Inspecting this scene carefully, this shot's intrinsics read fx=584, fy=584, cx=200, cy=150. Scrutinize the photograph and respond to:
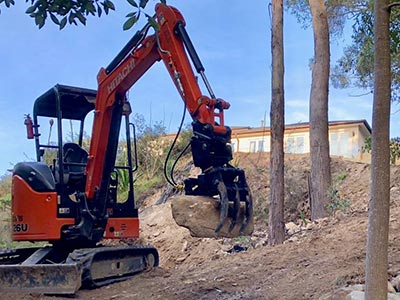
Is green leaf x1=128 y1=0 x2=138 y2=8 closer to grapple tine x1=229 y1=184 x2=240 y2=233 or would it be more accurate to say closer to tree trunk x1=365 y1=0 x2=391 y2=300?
tree trunk x1=365 y1=0 x2=391 y2=300

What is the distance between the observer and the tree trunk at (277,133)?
384 inches

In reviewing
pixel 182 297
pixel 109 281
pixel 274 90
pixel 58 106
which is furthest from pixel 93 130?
pixel 274 90

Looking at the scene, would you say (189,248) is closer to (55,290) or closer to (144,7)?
(55,290)

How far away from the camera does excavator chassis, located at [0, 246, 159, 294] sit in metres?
6.98

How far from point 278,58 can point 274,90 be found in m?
0.62

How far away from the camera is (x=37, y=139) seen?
808 cm

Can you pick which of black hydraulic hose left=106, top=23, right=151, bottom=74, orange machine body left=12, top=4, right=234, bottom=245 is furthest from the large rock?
black hydraulic hose left=106, top=23, right=151, bottom=74

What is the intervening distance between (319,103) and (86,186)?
5.90m

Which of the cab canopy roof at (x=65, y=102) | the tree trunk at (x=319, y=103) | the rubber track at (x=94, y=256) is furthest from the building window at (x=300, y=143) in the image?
the rubber track at (x=94, y=256)

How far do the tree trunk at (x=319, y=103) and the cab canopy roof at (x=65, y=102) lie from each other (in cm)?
513

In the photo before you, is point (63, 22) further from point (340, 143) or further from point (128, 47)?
point (340, 143)

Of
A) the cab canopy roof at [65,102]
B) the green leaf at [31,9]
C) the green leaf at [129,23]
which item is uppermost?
the cab canopy roof at [65,102]

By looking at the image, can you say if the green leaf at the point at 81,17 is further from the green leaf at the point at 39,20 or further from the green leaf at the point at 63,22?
the green leaf at the point at 39,20

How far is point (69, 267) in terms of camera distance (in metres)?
6.99
